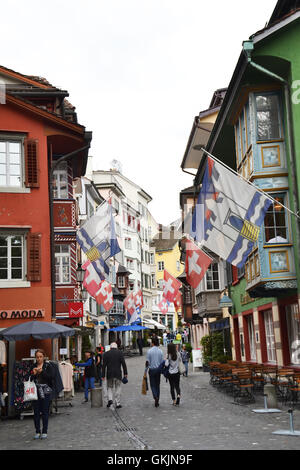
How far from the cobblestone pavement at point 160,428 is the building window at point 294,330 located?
164cm

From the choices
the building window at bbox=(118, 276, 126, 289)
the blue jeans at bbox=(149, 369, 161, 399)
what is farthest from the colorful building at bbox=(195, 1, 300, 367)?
the building window at bbox=(118, 276, 126, 289)

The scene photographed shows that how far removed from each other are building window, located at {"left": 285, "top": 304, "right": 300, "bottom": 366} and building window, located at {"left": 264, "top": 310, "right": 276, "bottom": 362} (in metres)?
1.97

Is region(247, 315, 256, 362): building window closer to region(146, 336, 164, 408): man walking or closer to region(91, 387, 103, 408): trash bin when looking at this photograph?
region(146, 336, 164, 408): man walking

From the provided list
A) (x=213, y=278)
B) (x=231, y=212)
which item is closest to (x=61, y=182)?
(x=231, y=212)

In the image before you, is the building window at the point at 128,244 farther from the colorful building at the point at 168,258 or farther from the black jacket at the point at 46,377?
the black jacket at the point at 46,377

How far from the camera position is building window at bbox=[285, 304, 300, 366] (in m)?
19.5

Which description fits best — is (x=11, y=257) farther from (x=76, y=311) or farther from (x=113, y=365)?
(x=76, y=311)

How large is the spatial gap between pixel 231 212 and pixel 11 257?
27.1 ft

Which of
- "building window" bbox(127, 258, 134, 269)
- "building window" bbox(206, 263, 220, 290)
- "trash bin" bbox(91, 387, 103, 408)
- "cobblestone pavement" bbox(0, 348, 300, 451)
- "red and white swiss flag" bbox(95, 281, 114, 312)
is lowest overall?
"cobblestone pavement" bbox(0, 348, 300, 451)

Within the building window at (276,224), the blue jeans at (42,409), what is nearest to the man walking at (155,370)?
the building window at (276,224)

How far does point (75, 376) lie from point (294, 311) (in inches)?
421

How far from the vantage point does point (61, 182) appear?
25781 millimetres

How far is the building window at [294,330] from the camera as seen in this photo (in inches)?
769

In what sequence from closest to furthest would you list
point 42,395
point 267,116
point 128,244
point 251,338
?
point 42,395 → point 267,116 → point 251,338 → point 128,244
